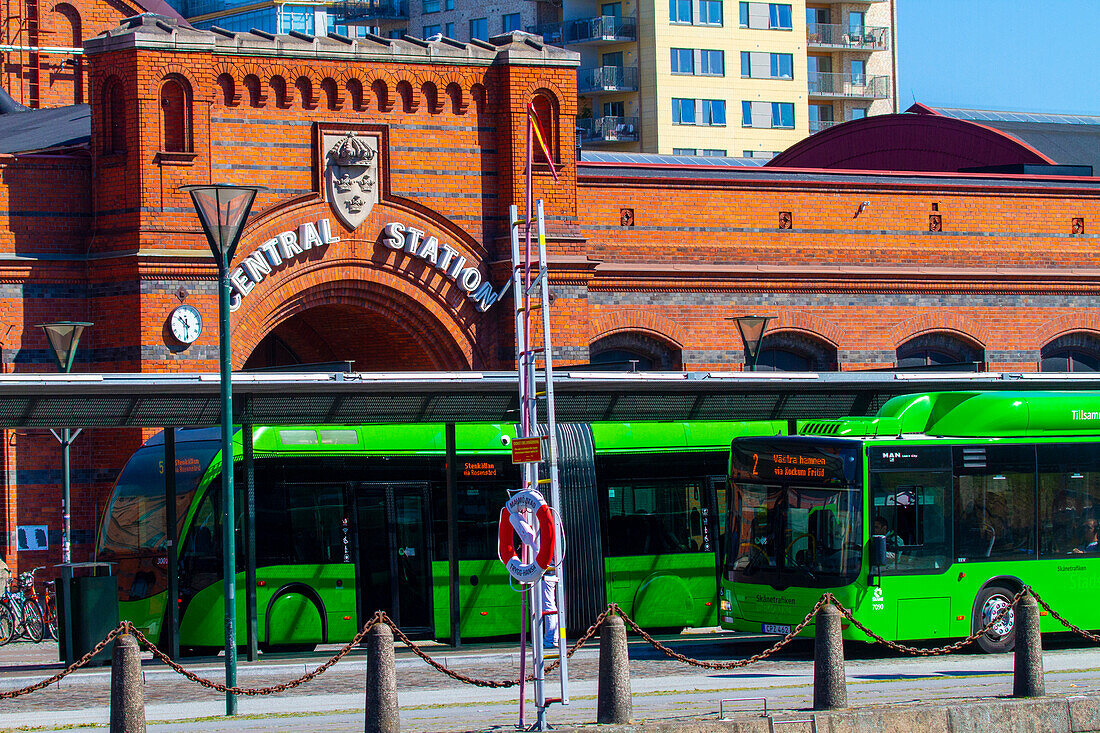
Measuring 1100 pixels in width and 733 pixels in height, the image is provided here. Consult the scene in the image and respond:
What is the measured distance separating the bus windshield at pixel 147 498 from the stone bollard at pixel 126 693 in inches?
290

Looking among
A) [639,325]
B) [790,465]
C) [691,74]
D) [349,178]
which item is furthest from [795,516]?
[691,74]

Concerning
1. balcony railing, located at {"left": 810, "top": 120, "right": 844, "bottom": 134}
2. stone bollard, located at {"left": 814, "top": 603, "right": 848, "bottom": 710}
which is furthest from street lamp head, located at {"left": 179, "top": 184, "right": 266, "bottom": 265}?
balcony railing, located at {"left": 810, "top": 120, "right": 844, "bottom": 134}

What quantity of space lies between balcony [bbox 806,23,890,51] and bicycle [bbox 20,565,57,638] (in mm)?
54191

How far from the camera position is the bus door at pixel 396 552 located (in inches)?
762

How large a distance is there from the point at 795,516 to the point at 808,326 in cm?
1114

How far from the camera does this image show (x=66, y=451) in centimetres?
2220

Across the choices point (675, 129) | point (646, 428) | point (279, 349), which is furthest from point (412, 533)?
point (675, 129)

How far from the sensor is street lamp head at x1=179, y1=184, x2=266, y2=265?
14500 mm

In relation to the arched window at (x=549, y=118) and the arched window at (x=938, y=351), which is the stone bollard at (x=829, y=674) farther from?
the arched window at (x=938, y=351)

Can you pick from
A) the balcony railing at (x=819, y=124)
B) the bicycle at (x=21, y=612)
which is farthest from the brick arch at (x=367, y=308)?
the balcony railing at (x=819, y=124)

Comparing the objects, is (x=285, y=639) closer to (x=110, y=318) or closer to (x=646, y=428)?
(x=646, y=428)

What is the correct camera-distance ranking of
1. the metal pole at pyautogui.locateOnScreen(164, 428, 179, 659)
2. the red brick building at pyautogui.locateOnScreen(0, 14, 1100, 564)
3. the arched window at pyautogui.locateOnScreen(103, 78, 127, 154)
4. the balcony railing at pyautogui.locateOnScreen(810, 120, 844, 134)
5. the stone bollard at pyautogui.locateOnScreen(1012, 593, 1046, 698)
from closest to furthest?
the stone bollard at pyautogui.locateOnScreen(1012, 593, 1046, 698) → the metal pole at pyautogui.locateOnScreen(164, 428, 179, 659) → the red brick building at pyautogui.locateOnScreen(0, 14, 1100, 564) → the arched window at pyautogui.locateOnScreen(103, 78, 127, 154) → the balcony railing at pyautogui.locateOnScreen(810, 120, 844, 134)

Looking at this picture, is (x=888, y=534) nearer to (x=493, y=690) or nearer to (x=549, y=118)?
(x=493, y=690)

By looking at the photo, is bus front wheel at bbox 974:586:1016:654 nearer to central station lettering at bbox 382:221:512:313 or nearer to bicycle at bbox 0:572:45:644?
central station lettering at bbox 382:221:512:313
